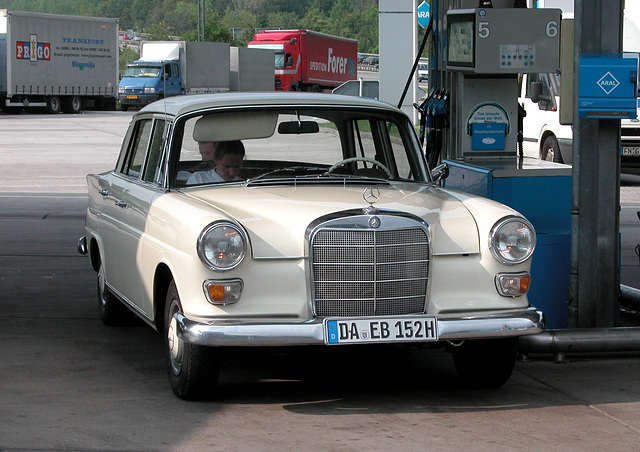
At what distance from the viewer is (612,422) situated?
16.5 ft

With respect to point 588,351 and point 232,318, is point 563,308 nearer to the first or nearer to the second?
point 588,351

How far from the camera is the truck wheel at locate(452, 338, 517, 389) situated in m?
5.46

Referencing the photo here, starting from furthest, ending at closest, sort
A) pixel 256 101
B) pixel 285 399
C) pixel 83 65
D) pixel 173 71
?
1. pixel 173 71
2. pixel 83 65
3. pixel 256 101
4. pixel 285 399

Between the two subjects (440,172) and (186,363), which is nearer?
(186,363)

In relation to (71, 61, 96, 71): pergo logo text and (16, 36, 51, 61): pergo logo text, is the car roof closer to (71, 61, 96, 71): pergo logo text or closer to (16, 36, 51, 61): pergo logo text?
(16, 36, 51, 61): pergo logo text

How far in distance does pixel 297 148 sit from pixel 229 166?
41 cm

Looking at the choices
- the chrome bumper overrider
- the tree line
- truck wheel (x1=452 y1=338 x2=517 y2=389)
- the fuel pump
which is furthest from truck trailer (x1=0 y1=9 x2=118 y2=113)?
the tree line

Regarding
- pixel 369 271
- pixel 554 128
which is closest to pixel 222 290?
pixel 369 271

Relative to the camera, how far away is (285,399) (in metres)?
5.38

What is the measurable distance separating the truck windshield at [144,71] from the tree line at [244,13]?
54.8m

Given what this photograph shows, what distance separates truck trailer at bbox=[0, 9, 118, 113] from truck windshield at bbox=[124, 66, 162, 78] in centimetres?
111

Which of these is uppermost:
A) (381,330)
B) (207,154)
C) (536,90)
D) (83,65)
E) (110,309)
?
(83,65)

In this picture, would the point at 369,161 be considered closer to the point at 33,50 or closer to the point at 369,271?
the point at 369,271

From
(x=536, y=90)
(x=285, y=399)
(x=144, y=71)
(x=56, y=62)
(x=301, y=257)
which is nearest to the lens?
(x=301, y=257)
